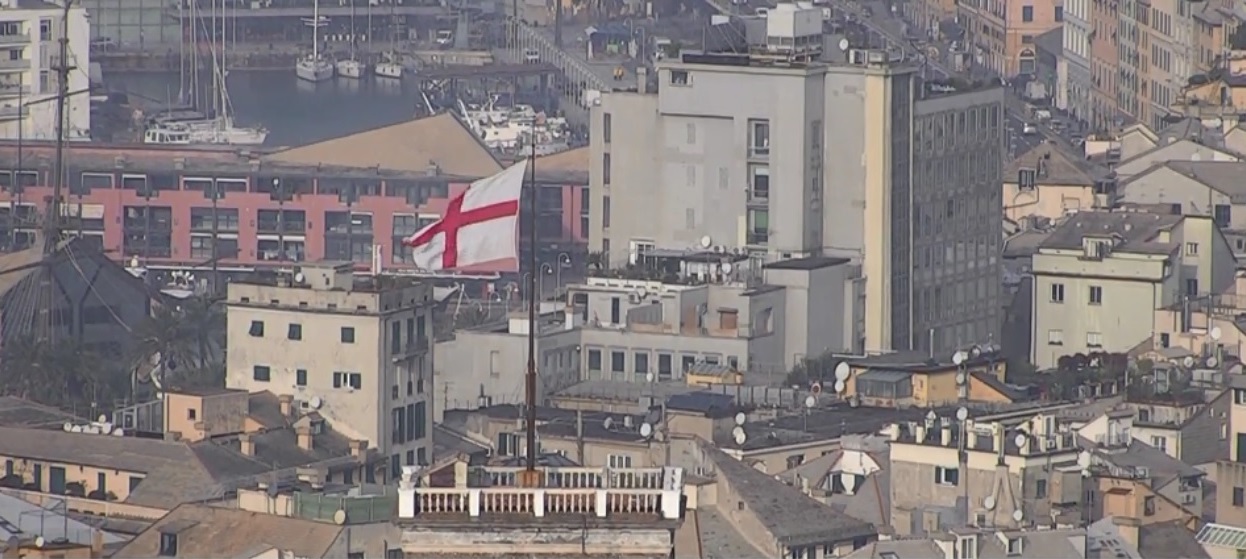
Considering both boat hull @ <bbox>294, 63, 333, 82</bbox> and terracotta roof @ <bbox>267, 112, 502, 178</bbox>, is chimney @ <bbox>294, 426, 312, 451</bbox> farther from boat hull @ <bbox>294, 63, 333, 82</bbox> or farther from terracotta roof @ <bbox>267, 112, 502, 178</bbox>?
boat hull @ <bbox>294, 63, 333, 82</bbox>

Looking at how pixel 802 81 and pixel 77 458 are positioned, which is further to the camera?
pixel 802 81

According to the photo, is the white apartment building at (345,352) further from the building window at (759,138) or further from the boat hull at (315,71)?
the boat hull at (315,71)

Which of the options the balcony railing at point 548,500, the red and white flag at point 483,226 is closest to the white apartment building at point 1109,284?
the red and white flag at point 483,226

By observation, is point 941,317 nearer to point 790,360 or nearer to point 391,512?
point 790,360

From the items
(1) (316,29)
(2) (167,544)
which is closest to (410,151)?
(2) (167,544)

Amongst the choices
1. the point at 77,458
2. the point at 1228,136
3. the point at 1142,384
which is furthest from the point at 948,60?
the point at 77,458

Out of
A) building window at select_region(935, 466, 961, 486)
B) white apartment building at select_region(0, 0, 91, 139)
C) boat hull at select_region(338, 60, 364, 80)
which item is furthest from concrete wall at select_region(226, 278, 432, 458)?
boat hull at select_region(338, 60, 364, 80)
